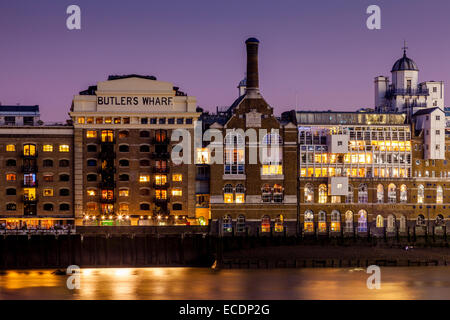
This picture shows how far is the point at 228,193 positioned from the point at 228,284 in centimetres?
3426

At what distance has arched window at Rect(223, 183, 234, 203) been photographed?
126 metres

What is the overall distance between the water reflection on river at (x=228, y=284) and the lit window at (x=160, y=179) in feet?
66.5

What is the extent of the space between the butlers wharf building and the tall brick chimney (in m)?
0.16

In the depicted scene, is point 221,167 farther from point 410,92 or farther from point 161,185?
point 410,92

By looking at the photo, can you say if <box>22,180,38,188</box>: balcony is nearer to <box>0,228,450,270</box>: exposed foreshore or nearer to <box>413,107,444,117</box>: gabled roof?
<box>0,228,450,270</box>: exposed foreshore

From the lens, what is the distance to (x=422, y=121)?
435 feet

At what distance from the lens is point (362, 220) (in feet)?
426

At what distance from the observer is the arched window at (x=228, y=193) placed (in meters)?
126

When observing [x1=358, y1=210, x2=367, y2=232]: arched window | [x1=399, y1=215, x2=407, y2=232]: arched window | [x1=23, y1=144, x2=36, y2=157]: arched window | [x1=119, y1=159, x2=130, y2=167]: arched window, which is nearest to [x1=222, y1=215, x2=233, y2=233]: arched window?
[x1=119, y1=159, x2=130, y2=167]: arched window

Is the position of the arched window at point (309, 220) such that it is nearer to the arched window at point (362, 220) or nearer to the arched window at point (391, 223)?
the arched window at point (362, 220)

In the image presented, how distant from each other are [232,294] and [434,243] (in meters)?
44.3

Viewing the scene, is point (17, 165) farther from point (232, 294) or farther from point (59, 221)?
point (232, 294)

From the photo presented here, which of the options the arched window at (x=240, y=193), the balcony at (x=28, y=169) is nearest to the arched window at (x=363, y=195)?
the arched window at (x=240, y=193)
